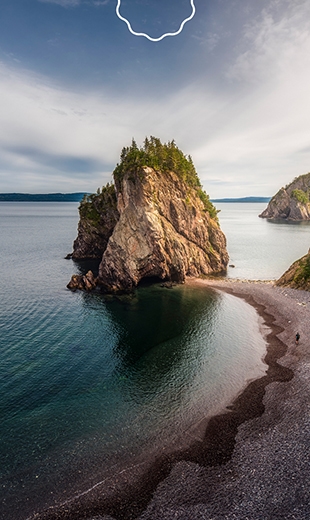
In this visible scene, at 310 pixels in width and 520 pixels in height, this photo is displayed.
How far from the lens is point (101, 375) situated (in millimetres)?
36375

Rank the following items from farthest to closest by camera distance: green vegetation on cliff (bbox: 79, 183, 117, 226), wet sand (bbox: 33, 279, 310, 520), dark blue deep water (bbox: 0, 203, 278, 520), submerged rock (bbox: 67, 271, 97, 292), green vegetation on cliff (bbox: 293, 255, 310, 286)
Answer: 1. green vegetation on cliff (bbox: 79, 183, 117, 226)
2. submerged rock (bbox: 67, 271, 97, 292)
3. green vegetation on cliff (bbox: 293, 255, 310, 286)
4. dark blue deep water (bbox: 0, 203, 278, 520)
5. wet sand (bbox: 33, 279, 310, 520)

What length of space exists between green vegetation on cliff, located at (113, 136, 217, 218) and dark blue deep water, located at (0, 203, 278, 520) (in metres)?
34.9

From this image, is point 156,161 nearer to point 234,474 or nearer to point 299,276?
point 299,276

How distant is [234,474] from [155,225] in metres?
53.9

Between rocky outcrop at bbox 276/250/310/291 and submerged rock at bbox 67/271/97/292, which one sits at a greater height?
rocky outcrop at bbox 276/250/310/291

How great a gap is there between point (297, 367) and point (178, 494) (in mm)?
→ 23773

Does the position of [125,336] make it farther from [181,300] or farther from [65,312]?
[181,300]

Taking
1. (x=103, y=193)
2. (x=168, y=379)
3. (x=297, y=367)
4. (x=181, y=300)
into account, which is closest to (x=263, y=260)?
(x=181, y=300)

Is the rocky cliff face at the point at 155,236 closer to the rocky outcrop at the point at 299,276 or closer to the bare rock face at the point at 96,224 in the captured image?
the bare rock face at the point at 96,224

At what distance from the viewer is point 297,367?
37.5m

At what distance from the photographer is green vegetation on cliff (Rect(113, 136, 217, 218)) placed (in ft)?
244

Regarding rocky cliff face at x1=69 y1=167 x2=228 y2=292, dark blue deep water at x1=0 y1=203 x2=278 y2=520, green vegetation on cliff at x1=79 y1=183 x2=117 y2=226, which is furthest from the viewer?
green vegetation on cliff at x1=79 y1=183 x2=117 y2=226

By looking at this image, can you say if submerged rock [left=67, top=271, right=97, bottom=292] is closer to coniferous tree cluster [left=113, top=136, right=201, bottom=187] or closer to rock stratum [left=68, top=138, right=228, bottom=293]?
rock stratum [left=68, top=138, right=228, bottom=293]

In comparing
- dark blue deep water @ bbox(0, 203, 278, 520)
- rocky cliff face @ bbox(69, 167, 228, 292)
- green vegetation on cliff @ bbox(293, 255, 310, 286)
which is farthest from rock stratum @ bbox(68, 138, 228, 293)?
green vegetation on cliff @ bbox(293, 255, 310, 286)
